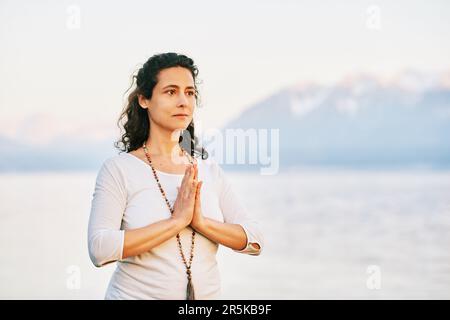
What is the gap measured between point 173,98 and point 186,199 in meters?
0.30

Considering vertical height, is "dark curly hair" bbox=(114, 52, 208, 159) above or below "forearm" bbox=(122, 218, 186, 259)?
above

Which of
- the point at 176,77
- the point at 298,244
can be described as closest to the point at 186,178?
the point at 176,77

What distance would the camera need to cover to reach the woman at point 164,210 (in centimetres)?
196

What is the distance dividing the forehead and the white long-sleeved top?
24cm

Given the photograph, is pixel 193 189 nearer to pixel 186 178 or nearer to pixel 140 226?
pixel 186 178

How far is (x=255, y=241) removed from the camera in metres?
2.13

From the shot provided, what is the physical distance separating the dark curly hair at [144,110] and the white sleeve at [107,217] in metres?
0.18

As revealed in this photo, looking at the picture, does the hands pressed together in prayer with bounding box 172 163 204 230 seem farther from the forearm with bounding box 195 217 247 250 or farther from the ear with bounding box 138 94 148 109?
Answer: the ear with bounding box 138 94 148 109

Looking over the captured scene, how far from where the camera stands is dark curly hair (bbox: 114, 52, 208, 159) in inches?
84.0

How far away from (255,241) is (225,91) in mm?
9606

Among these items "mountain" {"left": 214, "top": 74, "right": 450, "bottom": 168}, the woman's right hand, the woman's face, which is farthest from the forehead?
"mountain" {"left": 214, "top": 74, "right": 450, "bottom": 168}

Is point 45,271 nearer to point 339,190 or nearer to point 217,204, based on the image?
point 217,204

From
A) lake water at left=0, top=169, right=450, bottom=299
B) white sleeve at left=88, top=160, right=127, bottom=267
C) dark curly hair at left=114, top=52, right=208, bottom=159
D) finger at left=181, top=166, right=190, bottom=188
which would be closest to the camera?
white sleeve at left=88, top=160, right=127, bottom=267

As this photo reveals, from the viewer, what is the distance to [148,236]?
1936mm
